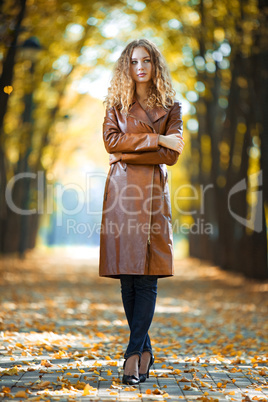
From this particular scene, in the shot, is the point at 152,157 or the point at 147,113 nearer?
the point at 152,157

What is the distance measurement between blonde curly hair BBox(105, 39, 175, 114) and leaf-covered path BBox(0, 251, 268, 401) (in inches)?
85.3

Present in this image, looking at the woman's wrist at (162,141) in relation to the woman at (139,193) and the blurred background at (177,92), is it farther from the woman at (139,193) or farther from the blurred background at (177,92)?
the blurred background at (177,92)

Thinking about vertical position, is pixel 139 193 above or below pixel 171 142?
below

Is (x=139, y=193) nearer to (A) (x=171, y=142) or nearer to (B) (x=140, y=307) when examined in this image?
(A) (x=171, y=142)

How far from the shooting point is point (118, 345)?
6.66m

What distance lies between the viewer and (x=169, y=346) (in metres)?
6.82

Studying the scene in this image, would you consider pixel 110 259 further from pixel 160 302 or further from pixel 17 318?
pixel 160 302

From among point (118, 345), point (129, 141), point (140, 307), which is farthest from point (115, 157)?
point (118, 345)

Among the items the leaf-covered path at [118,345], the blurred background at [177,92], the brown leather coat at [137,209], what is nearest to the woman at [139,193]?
the brown leather coat at [137,209]

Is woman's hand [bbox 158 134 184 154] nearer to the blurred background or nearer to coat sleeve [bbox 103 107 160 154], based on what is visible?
coat sleeve [bbox 103 107 160 154]

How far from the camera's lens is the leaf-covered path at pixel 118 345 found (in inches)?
167

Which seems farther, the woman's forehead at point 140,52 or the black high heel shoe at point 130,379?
the woman's forehead at point 140,52

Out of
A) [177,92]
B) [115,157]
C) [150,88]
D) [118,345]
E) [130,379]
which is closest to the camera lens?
[130,379]

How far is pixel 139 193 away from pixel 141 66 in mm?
1031
